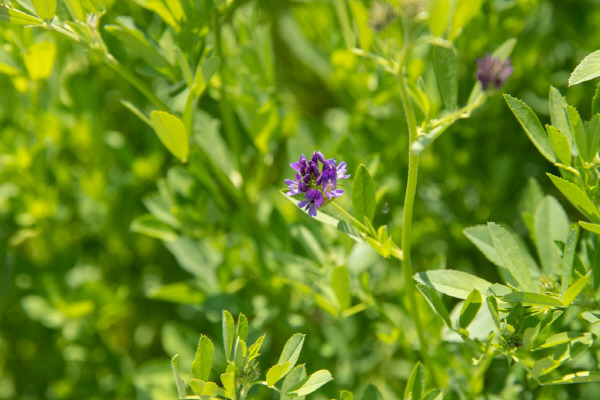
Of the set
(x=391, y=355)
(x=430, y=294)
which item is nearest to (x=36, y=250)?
(x=391, y=355)

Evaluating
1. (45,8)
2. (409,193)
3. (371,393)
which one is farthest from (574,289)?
(45,8)

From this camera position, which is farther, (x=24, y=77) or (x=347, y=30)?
(x=24, y=77)

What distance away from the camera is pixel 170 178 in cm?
126

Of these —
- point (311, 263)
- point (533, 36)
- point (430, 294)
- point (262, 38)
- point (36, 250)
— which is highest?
point (533, 36)

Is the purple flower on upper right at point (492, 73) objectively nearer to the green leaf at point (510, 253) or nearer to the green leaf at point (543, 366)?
the green leaf at point (510, 253)

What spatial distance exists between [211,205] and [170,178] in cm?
10

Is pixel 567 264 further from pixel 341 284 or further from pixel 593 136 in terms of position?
pixel 341 284

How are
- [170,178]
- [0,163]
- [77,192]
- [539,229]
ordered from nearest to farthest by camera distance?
[539,229], [170,178], [0,163], [77,192]

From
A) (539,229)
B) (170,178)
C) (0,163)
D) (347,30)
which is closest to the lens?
(539,229)

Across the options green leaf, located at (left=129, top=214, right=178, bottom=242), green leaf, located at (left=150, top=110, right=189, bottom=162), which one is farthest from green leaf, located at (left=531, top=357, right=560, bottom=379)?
green leaf, located at (left=129, top=214, right=178, bottom=242)

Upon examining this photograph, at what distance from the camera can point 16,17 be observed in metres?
0.88

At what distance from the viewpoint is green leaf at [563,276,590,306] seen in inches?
29.7

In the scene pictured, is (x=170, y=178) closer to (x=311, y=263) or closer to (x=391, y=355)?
(x=311, y=263)

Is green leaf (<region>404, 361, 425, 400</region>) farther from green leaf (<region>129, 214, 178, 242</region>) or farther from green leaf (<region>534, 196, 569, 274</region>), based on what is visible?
green leaf (<region>129, 214, 178, 242</region>)
